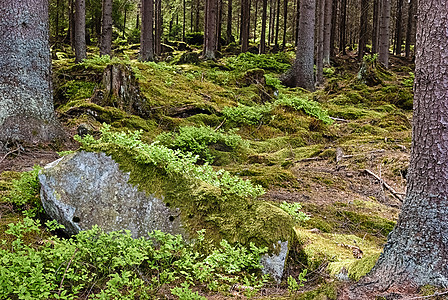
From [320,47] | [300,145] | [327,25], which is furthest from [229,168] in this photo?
[327,25]

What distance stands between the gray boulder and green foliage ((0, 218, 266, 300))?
0.87 ft

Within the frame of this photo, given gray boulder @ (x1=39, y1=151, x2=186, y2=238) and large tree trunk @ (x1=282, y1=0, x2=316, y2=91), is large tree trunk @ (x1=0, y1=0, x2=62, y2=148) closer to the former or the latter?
gray boulder @ (x1=39, y1=151, x2=186, y2=238)

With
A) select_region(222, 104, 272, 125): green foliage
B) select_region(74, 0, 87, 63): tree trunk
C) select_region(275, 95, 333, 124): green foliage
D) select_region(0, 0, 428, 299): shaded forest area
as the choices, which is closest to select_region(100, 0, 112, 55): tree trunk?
select_region(0, 0, 428, 299): shaded forest area

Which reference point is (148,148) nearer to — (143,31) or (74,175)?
(74,175)

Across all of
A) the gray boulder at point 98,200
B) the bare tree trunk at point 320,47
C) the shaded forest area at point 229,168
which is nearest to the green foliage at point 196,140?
the shaded forest area at point 229,168

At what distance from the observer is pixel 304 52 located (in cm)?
1566

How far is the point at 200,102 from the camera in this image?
34.1ft

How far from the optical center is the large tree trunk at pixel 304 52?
1520 centimetres

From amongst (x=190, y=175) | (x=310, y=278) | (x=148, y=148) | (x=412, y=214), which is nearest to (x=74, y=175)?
(x=148, y=148)

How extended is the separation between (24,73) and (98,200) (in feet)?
11.1

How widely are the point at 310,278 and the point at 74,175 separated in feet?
8.24

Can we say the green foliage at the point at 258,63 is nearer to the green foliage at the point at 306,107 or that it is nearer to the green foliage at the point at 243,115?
the green foliage at the point at 306,107

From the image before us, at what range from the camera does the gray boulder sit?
3562mm

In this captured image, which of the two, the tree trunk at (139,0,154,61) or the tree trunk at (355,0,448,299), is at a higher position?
the tree trunk at (139,0,154,61)
